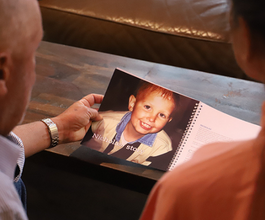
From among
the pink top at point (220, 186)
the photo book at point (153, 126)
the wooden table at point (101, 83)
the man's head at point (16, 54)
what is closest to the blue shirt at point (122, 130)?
the photo book at point (153, 126)

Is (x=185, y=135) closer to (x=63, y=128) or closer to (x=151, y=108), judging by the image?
(x=151, y=108)

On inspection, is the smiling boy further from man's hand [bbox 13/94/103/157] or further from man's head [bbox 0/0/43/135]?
man's head [bbox 0/0/43/135]

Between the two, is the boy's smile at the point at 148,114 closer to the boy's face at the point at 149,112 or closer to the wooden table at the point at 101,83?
the boy's face at the point at 149,112

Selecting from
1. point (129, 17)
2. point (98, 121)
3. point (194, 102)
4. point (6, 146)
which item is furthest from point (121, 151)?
point (129, 17)

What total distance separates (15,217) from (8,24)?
29 centimetres

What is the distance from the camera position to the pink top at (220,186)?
303 mm

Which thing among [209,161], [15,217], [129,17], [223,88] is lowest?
[15,217]

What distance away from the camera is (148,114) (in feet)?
2.82

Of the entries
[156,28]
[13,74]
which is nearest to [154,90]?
[13,74]

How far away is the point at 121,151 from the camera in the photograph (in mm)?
809

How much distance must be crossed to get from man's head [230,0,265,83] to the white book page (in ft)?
1.61

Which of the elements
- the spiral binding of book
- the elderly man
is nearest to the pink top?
the elderly man

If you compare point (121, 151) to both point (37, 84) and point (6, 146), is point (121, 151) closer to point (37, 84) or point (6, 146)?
point (6, 146)

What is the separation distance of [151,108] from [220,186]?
56 cm
